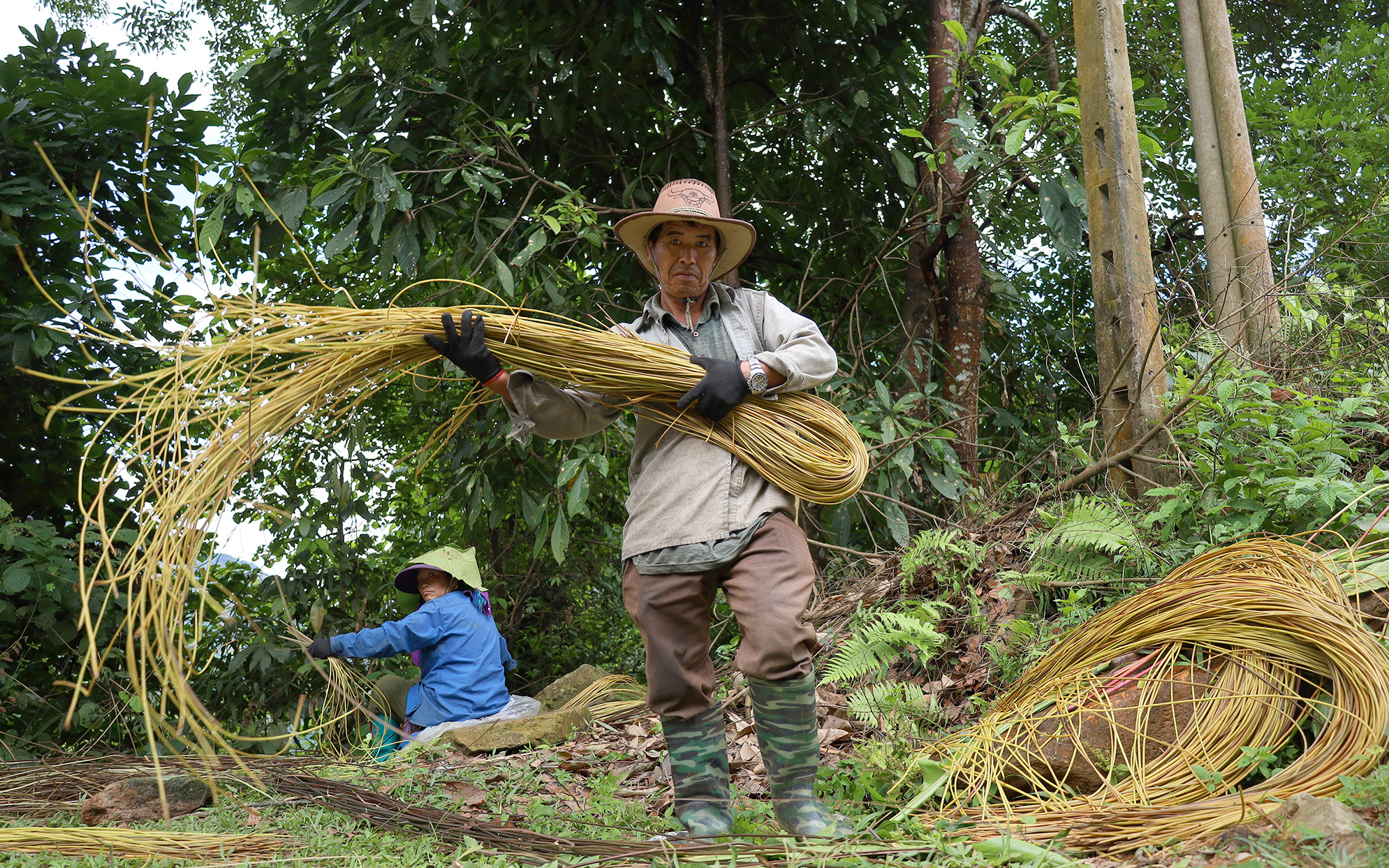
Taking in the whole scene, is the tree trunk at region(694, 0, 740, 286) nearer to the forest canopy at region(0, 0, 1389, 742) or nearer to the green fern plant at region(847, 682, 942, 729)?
the forest canopy at region(0, 0, 1389, 742)

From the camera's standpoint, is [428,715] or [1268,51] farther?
[1268,51]

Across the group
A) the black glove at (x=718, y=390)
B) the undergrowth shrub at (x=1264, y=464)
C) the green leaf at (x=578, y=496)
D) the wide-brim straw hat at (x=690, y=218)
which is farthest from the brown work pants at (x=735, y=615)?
the green leaf at (x=578, y=496)

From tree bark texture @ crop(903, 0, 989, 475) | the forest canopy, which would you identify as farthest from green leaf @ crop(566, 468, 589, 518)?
tree bark texture @ crop(903, 0, 989, 475)

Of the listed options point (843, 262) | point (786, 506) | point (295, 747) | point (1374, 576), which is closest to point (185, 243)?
point (295, 747)

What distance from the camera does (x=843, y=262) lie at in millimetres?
6340

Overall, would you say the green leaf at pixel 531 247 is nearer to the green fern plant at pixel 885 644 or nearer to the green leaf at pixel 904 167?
the green leaf at pixel 904 167

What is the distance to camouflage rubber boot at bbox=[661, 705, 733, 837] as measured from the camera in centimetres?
266

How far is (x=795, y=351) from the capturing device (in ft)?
9.06

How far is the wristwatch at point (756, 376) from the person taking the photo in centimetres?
271

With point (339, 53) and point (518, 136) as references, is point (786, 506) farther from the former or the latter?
point (339, 53)

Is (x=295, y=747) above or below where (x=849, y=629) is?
below

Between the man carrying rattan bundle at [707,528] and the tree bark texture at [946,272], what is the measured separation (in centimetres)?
294

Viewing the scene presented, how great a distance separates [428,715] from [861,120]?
13.3 feet

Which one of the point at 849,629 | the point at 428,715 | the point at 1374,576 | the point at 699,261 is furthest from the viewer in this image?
the point at 428,715
